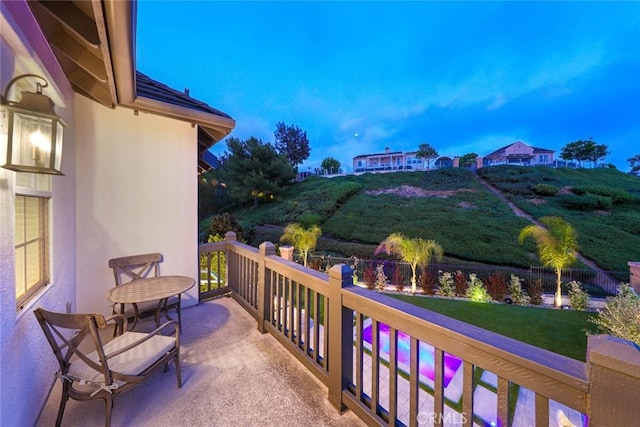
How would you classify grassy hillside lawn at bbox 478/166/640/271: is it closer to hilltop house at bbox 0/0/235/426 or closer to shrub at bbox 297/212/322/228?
shrub at bbox 297/212/322/228

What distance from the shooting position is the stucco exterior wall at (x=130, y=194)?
3199mm

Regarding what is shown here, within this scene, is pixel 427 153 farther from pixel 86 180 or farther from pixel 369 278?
pixel 86 180

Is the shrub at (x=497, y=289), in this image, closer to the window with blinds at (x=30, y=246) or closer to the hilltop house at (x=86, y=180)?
the hilltop house at (x=86, y=180)

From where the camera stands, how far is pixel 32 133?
1602 millimetres

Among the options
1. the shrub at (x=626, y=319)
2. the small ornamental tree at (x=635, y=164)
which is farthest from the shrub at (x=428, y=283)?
the small ornamental tree at (x=635, y=164)

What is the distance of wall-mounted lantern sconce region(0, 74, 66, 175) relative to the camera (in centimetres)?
146

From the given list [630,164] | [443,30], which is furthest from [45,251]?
[630,164]

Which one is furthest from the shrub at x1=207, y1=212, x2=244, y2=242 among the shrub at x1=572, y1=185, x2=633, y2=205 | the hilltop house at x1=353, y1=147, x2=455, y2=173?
the hilltop house at x1=353, y1=147, x2=455, y2=173

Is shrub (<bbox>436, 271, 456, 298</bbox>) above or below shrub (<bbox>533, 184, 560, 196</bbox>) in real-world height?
below

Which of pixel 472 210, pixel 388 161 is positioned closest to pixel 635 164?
pixel 388 161

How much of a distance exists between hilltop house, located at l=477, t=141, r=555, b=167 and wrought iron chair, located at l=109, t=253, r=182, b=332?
38599 mm

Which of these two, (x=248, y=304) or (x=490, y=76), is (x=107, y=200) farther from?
(x=490, y=76)

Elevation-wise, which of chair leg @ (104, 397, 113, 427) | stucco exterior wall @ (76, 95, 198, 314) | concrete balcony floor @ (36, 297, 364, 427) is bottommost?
concrete balcony floor @ (36, 297, 364, 427)

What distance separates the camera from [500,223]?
14992 mm
